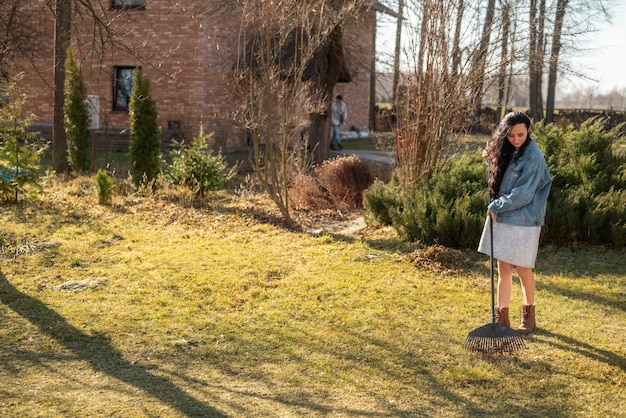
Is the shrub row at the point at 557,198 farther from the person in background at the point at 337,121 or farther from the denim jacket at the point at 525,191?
the person in background at the point at 337,121

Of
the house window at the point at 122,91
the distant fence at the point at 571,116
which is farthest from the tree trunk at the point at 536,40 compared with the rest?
the distant fence at the point at 571,116

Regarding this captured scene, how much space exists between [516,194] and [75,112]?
10889mm

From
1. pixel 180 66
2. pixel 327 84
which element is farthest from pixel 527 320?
pixel 180 66

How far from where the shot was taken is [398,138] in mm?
10359

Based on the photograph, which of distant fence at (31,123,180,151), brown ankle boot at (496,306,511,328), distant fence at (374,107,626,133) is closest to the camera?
brown ankle boot at (496,306,511,328)

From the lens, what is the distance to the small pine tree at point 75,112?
574 inches

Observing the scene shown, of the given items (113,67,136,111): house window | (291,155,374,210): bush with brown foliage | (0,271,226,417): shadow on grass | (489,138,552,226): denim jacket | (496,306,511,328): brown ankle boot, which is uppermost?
(113,67,136,111): house window

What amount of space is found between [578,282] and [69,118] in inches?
402

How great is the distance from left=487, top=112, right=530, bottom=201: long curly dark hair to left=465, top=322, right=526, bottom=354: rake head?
1072 millimetres

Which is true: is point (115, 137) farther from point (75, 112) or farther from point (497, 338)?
point (497, 338)

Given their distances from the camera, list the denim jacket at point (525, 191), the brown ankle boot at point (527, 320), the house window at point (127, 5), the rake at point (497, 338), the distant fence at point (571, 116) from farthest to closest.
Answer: the distant fence at point (571, 116) → the house window at point (127, 5) → the brown ankle boot at point (527, 320) → the denim jacket at point (525, 191) → the rake at point (497, 338)

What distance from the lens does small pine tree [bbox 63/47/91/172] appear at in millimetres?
14578

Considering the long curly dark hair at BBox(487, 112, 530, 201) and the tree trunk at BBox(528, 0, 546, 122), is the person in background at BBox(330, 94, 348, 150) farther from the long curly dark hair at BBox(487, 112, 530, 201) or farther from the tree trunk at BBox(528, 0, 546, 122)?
the long curly dark hair at BBox(487, 112, 530, 201)

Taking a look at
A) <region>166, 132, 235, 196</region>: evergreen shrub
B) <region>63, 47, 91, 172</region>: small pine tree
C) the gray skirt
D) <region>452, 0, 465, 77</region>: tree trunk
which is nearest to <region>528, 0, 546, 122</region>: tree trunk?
<region>452, 0, 465, 77</region>: tree trunk
